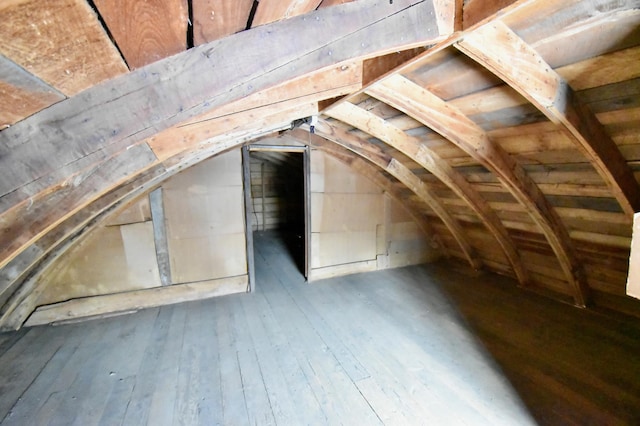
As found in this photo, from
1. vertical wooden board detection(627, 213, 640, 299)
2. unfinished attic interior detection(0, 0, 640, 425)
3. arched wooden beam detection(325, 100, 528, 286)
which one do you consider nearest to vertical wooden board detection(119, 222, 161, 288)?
unfinished attic interior detection(0, 0, 640, 425)

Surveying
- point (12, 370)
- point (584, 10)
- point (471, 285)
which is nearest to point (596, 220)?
point (471, 285)

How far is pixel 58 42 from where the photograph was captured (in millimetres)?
511

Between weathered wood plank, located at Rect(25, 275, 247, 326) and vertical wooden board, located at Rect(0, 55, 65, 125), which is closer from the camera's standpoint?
vertical wooden board, located at Rect(0, 55, 65, 125)

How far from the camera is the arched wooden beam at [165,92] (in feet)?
2.28

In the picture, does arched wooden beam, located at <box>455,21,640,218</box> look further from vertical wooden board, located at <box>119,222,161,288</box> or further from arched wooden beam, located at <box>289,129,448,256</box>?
vertical wooden board, located at <box>119,222,161,288</box>

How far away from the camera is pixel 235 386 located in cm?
208

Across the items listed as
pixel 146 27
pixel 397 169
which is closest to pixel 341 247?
pixel 397 169

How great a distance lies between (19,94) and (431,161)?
10.1 feet

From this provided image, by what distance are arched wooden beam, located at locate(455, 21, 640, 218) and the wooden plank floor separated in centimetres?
143

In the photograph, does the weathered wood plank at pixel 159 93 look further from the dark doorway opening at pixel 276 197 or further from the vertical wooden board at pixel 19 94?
the dark doorway opening at pixel 276 197

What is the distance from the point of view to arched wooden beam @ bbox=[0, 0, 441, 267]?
694 millimetres

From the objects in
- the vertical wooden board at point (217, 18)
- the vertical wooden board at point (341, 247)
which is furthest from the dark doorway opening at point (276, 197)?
the vertical wooden board at point (217, 18)

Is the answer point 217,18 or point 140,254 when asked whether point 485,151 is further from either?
point 140,254

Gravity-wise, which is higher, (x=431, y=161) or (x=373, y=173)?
(x=431, y=161)
